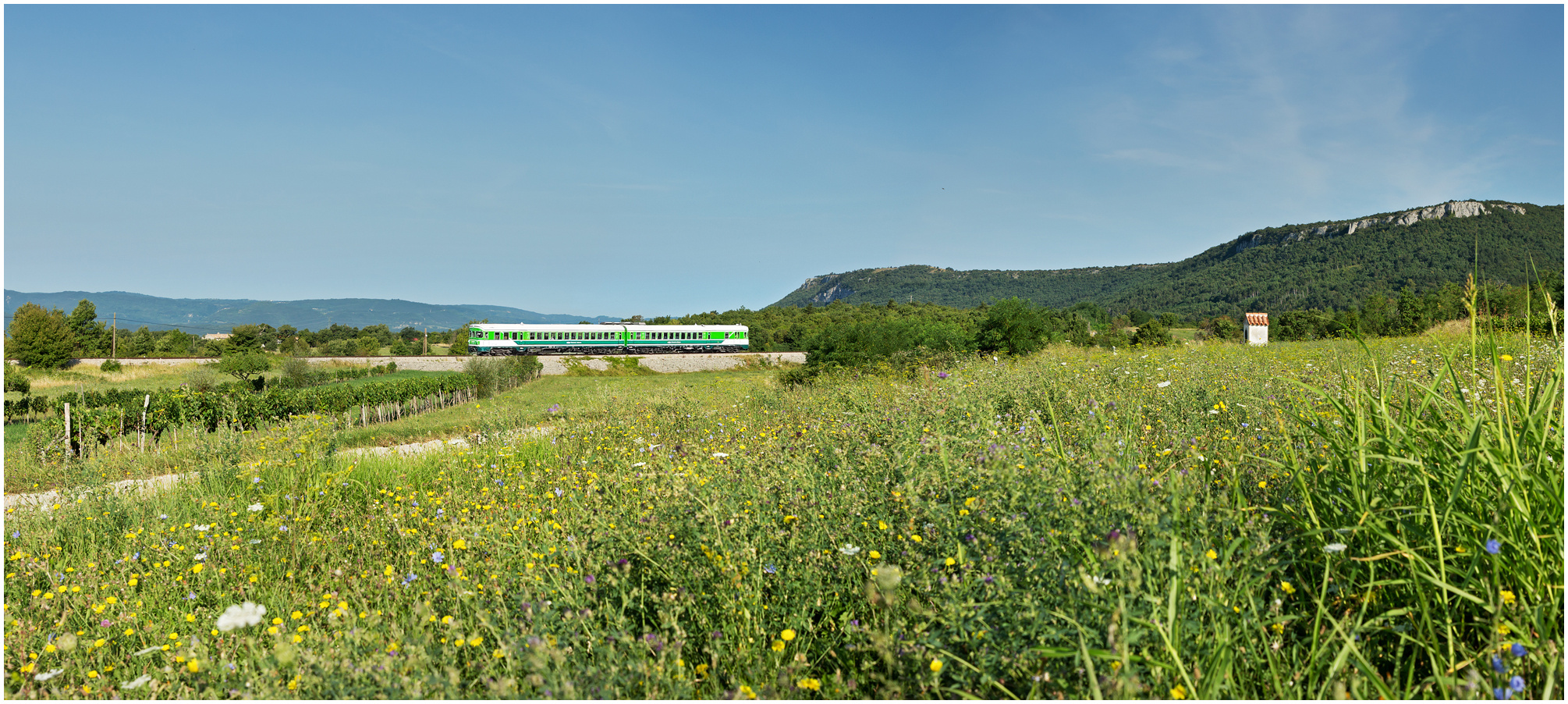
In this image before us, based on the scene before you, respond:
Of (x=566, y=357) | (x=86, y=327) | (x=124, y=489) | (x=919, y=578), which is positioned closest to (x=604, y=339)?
(x=566, y=357)

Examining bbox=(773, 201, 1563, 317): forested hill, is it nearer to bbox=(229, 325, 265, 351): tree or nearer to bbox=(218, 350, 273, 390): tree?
bbox=(218, 350, 273, 390): tree

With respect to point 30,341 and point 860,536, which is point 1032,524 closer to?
point 860,536

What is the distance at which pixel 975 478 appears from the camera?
2605 millimetres

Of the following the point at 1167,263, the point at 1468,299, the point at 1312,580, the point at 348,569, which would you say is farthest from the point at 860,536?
the point at 1167,263

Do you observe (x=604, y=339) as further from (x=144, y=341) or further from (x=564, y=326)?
(x=144, y=341)

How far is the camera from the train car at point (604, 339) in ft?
163

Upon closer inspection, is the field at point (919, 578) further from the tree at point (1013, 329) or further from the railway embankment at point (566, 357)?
the railway embankment at point (566, 357)

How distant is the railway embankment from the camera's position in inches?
1684

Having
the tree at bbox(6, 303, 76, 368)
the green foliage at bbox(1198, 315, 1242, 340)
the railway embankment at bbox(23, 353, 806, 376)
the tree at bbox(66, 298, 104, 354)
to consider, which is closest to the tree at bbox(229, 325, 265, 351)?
the railway embankment at bbox(23, 353, 806, 376)

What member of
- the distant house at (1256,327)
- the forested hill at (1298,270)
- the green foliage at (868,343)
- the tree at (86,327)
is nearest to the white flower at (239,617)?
the green foliage at (868,343)

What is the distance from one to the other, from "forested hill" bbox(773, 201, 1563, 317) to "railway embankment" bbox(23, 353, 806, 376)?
3704cm

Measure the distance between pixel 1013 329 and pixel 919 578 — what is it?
55.4 feet

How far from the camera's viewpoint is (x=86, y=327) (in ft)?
162

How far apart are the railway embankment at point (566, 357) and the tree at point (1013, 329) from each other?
73.7ft
